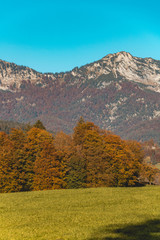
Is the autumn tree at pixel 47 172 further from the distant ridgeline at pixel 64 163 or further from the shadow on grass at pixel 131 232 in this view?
the shadow on grass at pixel 131 232

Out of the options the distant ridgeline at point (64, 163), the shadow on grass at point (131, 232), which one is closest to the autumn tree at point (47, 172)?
the distant ridgeline at point (64, 163)

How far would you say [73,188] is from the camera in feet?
306

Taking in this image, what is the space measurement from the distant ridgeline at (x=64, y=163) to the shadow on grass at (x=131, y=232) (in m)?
58.5

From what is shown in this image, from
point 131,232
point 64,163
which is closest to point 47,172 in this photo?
point 64,163

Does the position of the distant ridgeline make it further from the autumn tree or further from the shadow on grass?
the shadow on grass

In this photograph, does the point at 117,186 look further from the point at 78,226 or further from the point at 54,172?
the point at 78,226

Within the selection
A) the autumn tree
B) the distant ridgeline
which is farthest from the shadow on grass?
the distant ridgeline

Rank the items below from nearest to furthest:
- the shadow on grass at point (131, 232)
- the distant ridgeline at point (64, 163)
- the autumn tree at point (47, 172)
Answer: the shadow on grass at point (131, 232) → the distant ridgeline at point (64, 163) → the autumn tree at point (47, 172)

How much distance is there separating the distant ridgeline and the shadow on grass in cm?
5850

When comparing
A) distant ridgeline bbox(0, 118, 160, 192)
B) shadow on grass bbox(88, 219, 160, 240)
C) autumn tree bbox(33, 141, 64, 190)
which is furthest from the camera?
autumn tree bbox(33, 141, 64, 190)

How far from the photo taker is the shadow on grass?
27948mm

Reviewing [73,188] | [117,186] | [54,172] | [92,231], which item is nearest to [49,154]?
[54,172]

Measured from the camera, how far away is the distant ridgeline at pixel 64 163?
91.2 m

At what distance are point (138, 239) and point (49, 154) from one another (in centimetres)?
6969
